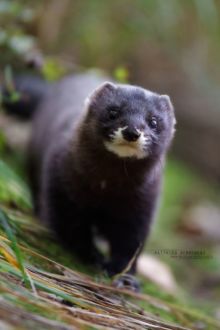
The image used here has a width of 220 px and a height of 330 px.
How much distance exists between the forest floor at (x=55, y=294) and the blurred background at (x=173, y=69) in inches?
40.7

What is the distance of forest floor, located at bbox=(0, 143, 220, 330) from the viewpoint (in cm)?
248

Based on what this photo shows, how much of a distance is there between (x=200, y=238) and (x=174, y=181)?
1380 mm

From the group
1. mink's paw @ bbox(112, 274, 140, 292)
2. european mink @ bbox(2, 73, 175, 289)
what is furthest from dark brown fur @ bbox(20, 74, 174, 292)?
mink's paw @ bbox(112, 274, 140, 292)

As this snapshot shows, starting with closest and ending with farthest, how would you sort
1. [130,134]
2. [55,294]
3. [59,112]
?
1. [55,294]
2. [130,134]
3. [59,112]

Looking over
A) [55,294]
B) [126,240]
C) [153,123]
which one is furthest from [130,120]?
[55,294]

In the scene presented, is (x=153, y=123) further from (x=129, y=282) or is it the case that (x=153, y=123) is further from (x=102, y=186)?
(x=129, y=282)

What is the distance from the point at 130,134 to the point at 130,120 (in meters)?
0.13

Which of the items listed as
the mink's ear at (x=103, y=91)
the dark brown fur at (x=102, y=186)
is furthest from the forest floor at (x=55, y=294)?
the mink's ear at (x=103, y=91)

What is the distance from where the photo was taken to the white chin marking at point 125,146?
12.3 ft

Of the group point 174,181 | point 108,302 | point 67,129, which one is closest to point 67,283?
point 108,302

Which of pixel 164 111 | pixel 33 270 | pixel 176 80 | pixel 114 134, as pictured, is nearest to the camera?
pixel 33 270

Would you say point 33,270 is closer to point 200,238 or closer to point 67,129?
point 67,129

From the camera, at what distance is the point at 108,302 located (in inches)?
130

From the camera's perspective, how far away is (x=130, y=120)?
376 cm
